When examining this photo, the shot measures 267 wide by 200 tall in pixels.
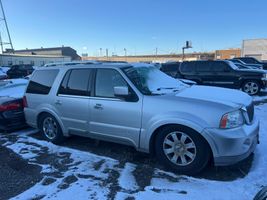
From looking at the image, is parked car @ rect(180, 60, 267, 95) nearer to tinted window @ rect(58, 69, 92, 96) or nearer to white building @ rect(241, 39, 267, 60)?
tinted window @ rect(58, 69, 92, 96)

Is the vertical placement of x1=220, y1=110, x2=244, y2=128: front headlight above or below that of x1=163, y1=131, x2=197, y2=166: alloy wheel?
above

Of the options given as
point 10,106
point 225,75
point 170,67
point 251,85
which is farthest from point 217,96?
point 170,67

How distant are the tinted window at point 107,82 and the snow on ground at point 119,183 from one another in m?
1.19

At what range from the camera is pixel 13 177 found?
4164mm

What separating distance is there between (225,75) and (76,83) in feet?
29.8

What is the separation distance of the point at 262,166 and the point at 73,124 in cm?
341

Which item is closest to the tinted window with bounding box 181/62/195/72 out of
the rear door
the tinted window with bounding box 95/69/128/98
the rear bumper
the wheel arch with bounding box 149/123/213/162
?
the rear bumper

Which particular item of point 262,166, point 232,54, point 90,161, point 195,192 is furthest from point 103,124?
point 232,54

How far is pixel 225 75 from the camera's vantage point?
12.4 m

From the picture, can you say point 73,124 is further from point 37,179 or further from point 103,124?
point 37,179

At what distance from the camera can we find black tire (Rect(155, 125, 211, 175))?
12.5 feet

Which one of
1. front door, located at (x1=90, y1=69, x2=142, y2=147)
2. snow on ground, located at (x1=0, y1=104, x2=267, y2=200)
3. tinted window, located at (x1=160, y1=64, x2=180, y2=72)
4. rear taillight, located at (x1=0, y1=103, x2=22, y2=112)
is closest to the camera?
snow on ground, located at (x1=0, y1=104, x2=267, y2=200)

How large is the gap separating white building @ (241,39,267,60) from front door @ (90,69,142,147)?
49.4m

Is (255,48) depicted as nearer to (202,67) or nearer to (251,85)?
(202,67)
